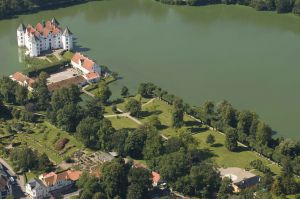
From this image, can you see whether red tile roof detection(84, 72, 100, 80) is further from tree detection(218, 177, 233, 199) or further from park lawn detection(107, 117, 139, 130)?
tree detection(218, 177, 233, 199)

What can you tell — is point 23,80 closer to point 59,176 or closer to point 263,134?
point 59,176

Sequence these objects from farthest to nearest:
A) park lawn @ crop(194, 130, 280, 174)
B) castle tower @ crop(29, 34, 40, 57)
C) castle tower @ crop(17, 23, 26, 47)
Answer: castle tower @ crop(17, 23, 26, 47)
castle tower @ crop(29, 34, 40, 57)
park lawn @ crop(194, 130, 280, 174)

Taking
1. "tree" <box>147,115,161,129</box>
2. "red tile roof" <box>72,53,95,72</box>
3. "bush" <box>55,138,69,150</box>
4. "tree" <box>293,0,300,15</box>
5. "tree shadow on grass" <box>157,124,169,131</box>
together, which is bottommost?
"bush" <box>55,138,69,150</box>

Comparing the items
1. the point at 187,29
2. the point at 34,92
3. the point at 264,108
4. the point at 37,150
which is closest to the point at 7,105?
→ the point at 34,92

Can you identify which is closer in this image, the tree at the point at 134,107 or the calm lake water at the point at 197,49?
the tree at the point at 134,107

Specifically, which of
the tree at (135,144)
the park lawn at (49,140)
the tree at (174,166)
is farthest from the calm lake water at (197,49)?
the tree at (174,166)

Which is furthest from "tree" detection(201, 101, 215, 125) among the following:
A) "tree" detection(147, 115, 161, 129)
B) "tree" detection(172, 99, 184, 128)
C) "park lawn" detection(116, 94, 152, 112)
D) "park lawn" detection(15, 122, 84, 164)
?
"park lawn" detection(15, 122, 84, 164)

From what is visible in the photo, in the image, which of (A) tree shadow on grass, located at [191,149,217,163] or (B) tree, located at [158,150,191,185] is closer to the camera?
(B) tree, located at [158,150,191,185]

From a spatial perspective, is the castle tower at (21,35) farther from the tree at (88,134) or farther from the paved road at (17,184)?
the paved road at (17,184)
